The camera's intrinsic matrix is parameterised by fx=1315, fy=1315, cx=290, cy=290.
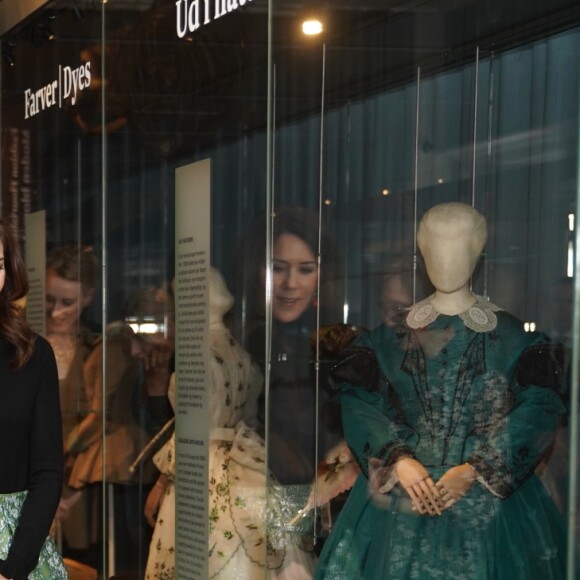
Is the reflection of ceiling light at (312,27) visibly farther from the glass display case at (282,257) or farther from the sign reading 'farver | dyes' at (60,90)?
the sign reading 'farver | dyes' at (60,90)

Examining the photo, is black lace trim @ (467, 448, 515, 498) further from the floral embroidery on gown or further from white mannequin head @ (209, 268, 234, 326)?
white mannequin head @ (209, 268, 234, 326)

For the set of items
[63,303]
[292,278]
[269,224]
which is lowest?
[63,303]

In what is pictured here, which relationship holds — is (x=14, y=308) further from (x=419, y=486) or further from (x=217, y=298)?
(x=217, y=298)

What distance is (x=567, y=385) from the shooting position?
275 centimetres

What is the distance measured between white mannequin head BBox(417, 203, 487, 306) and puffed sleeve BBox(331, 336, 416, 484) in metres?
0.32

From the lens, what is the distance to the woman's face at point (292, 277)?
356 centimetres

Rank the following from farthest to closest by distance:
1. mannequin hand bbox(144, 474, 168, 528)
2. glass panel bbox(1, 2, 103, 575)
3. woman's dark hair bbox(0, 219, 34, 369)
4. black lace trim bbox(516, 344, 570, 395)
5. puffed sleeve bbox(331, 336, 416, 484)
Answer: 1. glass panel bbox(1, 2, 103, 575)
2. mannequin hand bbox(144, 474, 168, 528)
3. puffed sleeve bbox(331, 336, 416, 484)
4. black lace trim bbox(516, 344, 570, 395)
5. woman's dark hair bbox(0, 219, 34, 369)

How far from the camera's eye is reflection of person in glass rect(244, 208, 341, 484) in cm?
349

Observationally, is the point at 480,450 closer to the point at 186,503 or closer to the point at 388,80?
the point at 388,80

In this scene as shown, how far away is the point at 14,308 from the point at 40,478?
1.25ft

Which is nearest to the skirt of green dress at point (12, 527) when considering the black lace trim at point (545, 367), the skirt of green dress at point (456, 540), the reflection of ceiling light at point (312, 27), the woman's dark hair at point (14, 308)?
the woman's dark hair at point (14, 308)

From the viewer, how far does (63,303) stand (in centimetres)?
540
